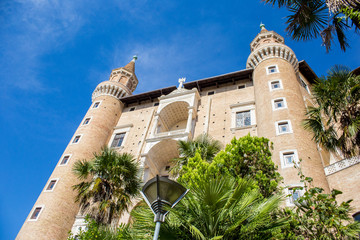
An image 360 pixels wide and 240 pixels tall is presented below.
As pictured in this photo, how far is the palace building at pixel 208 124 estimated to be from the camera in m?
17.2

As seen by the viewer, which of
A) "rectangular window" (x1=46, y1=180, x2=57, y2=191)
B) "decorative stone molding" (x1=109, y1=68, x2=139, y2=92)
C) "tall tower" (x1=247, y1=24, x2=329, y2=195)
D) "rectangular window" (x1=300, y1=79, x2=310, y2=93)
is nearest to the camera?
"tall tower" (x1=247, y1=24, x2=329, y2=195)

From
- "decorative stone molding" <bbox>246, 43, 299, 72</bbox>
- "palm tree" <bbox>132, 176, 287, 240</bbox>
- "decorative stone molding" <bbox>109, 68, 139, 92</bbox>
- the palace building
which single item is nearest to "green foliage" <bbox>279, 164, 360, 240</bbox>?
"palm tree" <bbox>132, 176, 287, 240</bbox>

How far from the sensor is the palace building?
17.2m

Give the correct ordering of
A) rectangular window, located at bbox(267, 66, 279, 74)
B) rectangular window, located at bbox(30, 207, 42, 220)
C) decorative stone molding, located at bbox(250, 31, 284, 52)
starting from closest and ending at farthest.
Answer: rectangular window, located at bbox(30, 207, 42, 220) → rectangular window, located at bbox(267, 66, 279, 74) → decorative stone molding, located at bbox(250, 31, 284, 52)

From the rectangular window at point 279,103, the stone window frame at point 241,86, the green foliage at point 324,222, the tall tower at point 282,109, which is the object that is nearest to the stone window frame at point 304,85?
the tall tower at point 282,109

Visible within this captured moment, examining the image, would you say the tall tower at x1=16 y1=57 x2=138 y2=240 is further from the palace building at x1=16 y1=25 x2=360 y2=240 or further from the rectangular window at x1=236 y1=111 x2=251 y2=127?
the rectangular window at x1=236 y1=111 x2=251 y2=127

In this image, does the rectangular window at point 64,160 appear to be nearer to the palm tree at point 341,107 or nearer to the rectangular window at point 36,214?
the rectangular window at point 36,214

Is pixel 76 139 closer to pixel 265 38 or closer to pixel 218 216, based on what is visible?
Answer: pixel 265 38

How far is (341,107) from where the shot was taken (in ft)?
37.0

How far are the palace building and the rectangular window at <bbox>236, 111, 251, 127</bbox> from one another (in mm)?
78

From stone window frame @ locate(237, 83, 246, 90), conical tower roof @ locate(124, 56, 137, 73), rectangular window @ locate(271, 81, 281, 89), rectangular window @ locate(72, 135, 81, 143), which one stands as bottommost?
rectangular window @ locate(72, 135, 81, 143)

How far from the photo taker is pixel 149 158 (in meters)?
23.2

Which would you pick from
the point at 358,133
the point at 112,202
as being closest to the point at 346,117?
the point at 358,133

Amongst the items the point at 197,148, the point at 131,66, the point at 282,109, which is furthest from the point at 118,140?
the point at 282,109
